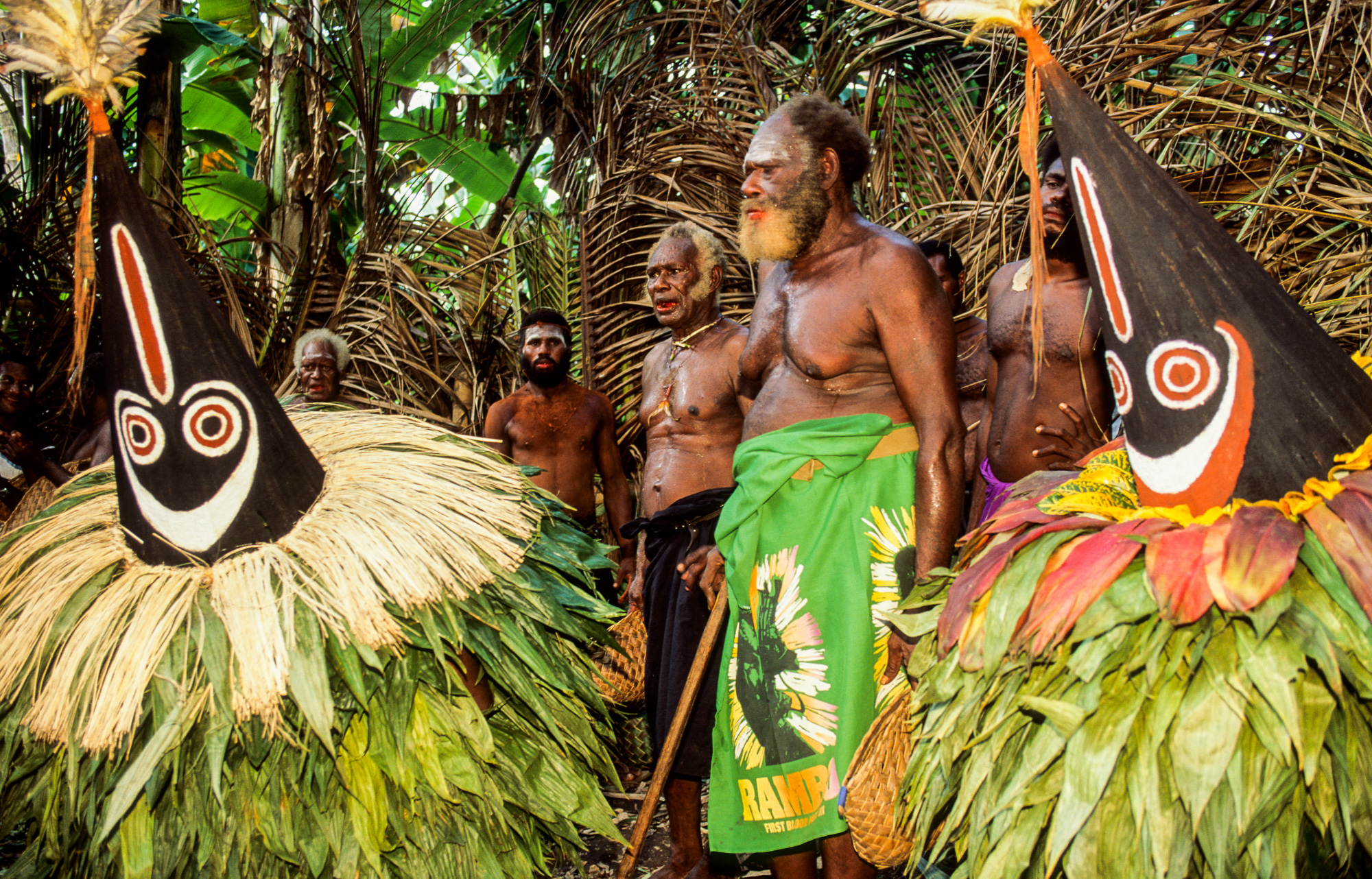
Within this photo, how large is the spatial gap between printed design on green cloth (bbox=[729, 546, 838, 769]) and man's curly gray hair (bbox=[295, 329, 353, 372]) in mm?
3007

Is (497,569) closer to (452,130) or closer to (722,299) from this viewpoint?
(722,299)

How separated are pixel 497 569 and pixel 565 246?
397 cm

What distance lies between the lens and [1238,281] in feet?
4.82

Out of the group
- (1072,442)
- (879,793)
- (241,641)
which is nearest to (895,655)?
(879,793)

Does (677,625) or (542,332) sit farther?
(542,332)

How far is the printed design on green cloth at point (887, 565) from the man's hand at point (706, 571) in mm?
534

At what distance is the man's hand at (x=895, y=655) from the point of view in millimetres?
2062

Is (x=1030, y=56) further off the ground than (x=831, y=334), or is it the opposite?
(x=1030, y=56)

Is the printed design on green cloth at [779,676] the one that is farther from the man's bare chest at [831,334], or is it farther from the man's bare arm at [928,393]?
the man's bare chest at [831,334]

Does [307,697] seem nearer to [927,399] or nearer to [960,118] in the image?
[927,399]

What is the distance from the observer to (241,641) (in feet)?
5.60

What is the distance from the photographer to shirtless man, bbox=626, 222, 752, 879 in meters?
2.94

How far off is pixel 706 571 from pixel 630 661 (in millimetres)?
709

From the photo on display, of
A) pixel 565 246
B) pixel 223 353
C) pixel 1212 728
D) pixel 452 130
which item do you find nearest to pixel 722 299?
pixel 565 246
